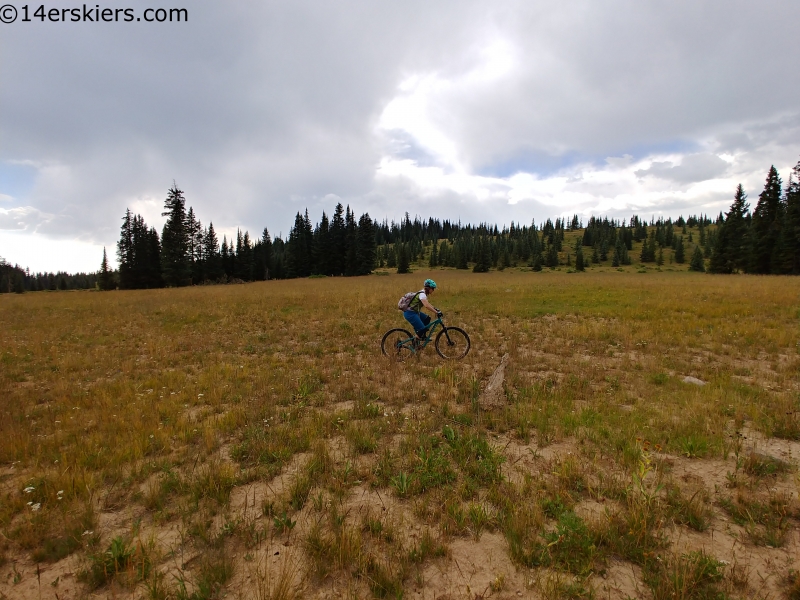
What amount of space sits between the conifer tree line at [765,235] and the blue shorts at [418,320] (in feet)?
206

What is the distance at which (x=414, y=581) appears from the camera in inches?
116

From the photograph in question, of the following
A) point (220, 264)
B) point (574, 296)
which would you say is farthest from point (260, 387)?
point (220, 264)

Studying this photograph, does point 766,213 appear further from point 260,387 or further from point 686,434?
point 260,387

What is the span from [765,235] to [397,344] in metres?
69.6

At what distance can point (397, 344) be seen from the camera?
10281 millimetres

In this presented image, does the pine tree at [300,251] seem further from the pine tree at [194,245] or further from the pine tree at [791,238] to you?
the pine tree at [791,238]

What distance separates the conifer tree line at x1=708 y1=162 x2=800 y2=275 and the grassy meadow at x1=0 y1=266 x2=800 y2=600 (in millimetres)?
55620

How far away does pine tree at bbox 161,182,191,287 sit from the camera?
58.9 metres

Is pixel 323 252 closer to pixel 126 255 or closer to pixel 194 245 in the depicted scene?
pixel 194 245

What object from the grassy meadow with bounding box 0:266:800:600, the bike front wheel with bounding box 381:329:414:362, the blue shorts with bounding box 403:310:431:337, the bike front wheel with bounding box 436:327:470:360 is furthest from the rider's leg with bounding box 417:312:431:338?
the grassy meadow with bounding box 0:266:800:600

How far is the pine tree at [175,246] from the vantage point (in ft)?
193

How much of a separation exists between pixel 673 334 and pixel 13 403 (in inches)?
751

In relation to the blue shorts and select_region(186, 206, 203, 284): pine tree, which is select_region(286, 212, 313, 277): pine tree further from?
the blue shorts

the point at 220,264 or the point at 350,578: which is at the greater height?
the point at 220,264
